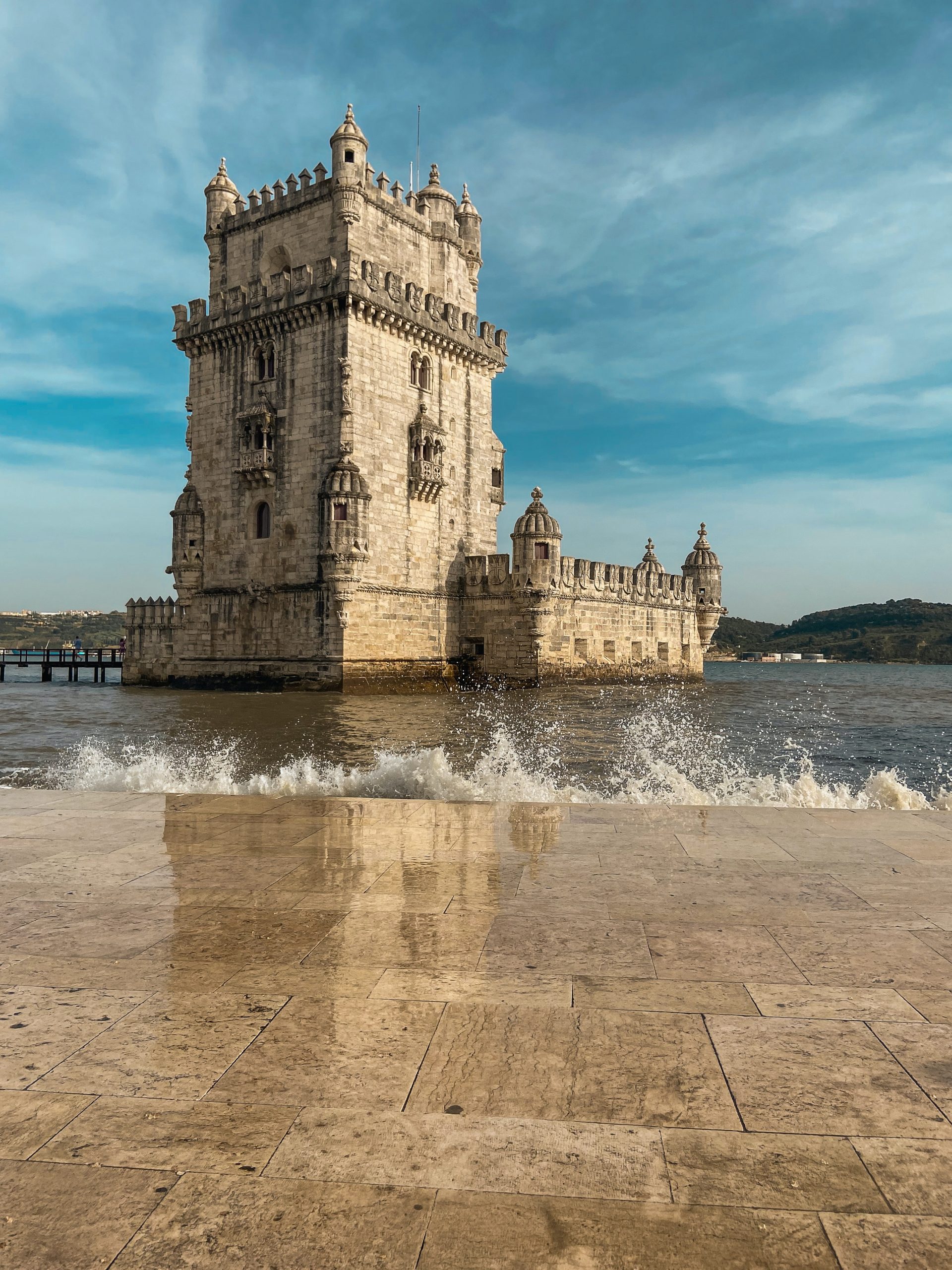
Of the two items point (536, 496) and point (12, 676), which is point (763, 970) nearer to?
point (536, 496)

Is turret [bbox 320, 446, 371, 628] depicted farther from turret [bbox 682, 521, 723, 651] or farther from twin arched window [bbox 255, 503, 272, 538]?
turret [bbox 682, 521, 723, 651]

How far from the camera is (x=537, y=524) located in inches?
1337

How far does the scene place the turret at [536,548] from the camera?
3381cm

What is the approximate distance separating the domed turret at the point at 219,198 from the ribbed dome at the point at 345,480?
13559 millimetres

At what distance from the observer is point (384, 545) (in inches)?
1270

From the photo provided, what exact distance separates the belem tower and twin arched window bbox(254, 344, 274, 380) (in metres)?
0.09

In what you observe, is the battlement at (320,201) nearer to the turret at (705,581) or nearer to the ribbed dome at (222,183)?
the ribbed dome at (222,183)

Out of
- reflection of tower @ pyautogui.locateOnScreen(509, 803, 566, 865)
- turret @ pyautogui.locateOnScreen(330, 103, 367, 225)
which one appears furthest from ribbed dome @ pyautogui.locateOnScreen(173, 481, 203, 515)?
reflection of tower @ pyautogui.locateOnScreen(509, 803, 566, 865)

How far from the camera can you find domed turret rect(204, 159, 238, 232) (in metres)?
35.5

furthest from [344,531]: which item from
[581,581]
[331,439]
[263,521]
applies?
[581,581]

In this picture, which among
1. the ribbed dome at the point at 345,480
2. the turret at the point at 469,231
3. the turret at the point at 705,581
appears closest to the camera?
the ribbed dome at the point at 345,480

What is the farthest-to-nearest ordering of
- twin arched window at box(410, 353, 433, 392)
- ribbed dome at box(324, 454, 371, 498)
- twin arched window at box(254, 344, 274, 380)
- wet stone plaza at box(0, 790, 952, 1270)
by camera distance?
twin arched window at box(410, 353, 433, 392) < twin arched window at box(254, 344, 274, 380) < ribbed dome at box(324, 454, 371, 498) < wet stone plaza at box(0, 790, 952, 1270)

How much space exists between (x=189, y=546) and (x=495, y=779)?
27.4 m

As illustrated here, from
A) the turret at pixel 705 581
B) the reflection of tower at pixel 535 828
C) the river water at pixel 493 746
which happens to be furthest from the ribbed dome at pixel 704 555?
the reflection of tower at pixel 535 828
